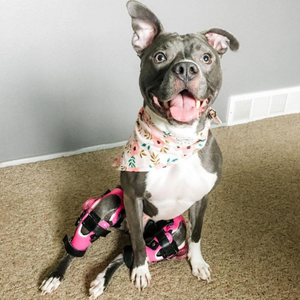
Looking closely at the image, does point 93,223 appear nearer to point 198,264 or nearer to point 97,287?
point 97,287

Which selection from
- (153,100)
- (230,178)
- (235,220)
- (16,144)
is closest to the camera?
(153,100)

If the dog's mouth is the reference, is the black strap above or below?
below

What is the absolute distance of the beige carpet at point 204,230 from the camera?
4.59ft

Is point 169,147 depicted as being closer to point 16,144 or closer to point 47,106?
point 47,106

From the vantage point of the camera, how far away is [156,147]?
1.23 meters

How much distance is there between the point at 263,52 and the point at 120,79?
1188 millimetres

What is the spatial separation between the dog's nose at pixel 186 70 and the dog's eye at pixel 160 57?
0.39 ft

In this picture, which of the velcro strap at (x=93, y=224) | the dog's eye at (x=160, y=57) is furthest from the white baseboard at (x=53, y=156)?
the dog's eye at (x=160, y=57)

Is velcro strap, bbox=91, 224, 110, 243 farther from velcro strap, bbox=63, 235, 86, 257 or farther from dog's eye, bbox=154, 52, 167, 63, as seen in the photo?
dog's eye, bbox=154, 52, 167, 63

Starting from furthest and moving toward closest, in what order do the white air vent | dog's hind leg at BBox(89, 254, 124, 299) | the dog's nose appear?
the white air vent < dog's hind leg at BBox(89, 254, 124, 299) < the dog's nose

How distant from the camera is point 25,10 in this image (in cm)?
194

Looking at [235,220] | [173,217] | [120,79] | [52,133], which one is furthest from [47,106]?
[235,220]

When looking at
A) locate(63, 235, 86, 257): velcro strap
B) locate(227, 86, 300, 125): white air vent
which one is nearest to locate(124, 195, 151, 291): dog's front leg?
locate(63, 235, 86, 257): velcro strap

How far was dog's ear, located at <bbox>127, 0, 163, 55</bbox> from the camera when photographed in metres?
1.16
